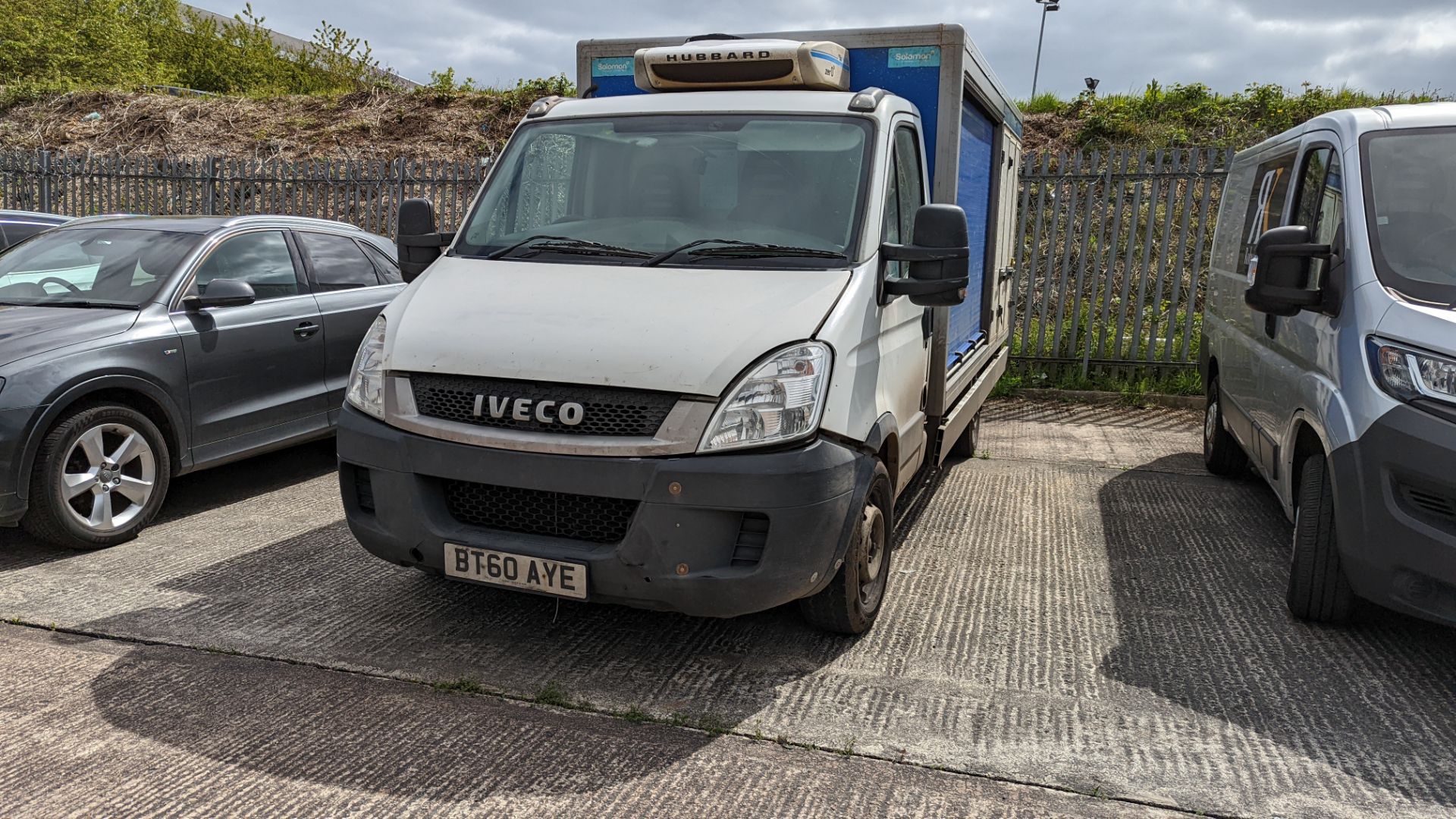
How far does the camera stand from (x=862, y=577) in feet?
13.3

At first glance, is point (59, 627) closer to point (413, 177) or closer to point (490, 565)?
point (490, 565)

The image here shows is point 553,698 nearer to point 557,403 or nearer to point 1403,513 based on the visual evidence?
point 557,403

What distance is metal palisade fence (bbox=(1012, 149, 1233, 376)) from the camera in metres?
9.73

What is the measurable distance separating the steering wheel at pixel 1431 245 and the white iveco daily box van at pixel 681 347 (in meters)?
1.84

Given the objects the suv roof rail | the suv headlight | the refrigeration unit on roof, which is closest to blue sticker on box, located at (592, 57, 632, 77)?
the refrigeration unit on roof

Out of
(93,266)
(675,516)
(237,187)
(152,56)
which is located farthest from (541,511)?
(152,56)

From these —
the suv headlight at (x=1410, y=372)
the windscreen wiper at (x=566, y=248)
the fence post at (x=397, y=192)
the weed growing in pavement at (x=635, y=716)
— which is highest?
the fence post at (x=397, y=192)

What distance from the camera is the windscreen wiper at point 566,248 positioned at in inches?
161

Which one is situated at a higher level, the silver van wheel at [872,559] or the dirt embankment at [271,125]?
the dirt embankment at [271,125]

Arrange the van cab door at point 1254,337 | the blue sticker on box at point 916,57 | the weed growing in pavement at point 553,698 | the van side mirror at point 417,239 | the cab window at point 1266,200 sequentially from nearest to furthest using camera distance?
the weed growing in pavement at point 553,698 < the van side mirror at point 417,239 < the blue sticker on box at point 916,57 < the van cab door at point 1254,337 < the cab window at point 1266,200

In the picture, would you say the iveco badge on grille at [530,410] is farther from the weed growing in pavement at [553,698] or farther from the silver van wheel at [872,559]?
the silver van wheel at [872,559]

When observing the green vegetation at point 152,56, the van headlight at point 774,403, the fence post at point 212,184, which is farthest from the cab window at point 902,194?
the green vegetation at point 152,56

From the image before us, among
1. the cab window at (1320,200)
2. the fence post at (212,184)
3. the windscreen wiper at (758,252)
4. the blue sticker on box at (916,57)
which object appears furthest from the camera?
the fence post at (212,184)

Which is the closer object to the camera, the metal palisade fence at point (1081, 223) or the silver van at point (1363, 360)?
the silver van at point (1363, 360)
